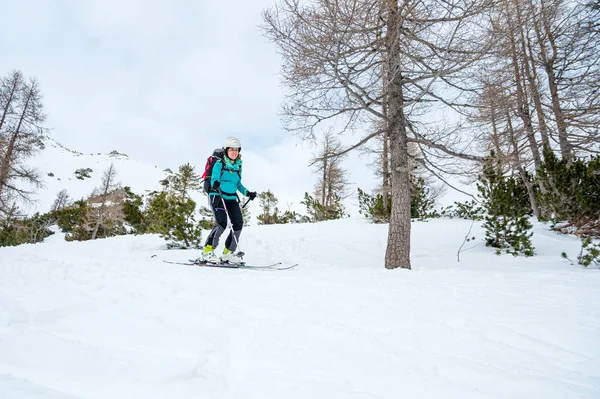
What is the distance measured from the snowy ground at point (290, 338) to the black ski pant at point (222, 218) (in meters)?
1.95

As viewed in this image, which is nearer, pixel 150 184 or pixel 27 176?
pixel 27 176

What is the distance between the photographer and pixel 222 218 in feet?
17.0

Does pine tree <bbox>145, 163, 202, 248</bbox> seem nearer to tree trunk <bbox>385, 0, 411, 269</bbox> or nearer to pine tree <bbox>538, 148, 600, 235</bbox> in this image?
tree trunk <bbox>385, 0, 411, 269</bbox>

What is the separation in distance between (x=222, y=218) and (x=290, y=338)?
3.83m

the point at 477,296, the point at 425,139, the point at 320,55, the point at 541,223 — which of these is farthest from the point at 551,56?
the point at 477,296

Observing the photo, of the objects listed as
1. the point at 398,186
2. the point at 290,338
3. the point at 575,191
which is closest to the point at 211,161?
the point at 398,186

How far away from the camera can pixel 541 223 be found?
8.41 metres

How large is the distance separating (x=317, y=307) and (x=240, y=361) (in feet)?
3.33

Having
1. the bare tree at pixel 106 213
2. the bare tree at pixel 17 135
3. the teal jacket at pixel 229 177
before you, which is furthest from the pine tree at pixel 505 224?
the bare tree at pixel 106 213

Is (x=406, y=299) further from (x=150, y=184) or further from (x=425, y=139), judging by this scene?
(x=150, y=184)

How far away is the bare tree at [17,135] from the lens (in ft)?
41.0

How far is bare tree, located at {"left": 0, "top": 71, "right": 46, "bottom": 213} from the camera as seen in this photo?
1248 centimetres

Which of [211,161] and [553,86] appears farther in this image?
[553,86]

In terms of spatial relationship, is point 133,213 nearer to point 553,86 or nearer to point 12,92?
point 12,92
